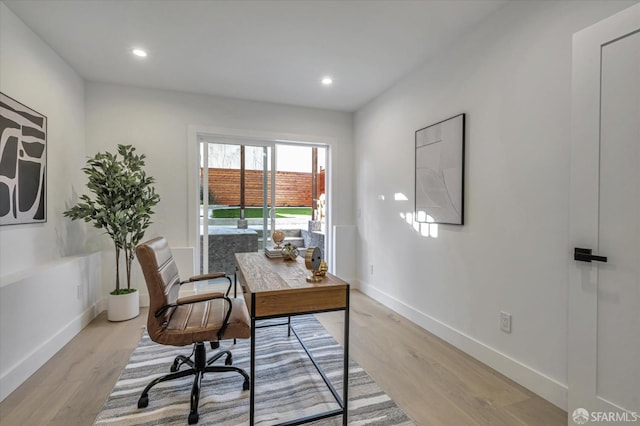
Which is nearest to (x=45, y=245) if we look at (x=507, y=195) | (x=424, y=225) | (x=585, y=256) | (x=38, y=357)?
(x=38, y=357)

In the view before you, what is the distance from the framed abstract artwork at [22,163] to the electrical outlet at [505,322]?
11.6ft

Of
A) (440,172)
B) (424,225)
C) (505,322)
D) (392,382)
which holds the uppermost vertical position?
(440,172)

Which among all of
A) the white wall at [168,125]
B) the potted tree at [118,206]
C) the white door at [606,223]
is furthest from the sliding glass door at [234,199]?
the white door at [606,223]

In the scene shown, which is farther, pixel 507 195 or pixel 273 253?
pixel 273 253

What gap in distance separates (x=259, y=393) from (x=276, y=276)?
2.54ft

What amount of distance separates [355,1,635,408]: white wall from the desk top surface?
1294mm

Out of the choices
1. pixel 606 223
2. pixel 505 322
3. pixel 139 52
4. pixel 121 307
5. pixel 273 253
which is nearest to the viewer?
pixel 606 223

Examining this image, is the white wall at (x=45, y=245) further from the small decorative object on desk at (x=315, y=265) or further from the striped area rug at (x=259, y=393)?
the small decorative object on desk at (x=315, y=265)

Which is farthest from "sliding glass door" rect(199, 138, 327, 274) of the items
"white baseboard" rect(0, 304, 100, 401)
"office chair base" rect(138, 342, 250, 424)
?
"office chair base" rect(138, 342, 250, 424)

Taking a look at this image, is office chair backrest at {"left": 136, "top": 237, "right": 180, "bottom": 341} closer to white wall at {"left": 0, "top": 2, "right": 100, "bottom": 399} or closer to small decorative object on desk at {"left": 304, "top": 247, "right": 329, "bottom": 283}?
small decorative object on desk at {"left": 304, "top": 247, "right": 329, "bottom": 283}

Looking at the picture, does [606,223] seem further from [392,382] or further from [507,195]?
[392,382]

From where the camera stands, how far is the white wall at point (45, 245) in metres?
2.03

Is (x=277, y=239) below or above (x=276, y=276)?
above

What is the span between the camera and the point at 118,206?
2.96m
